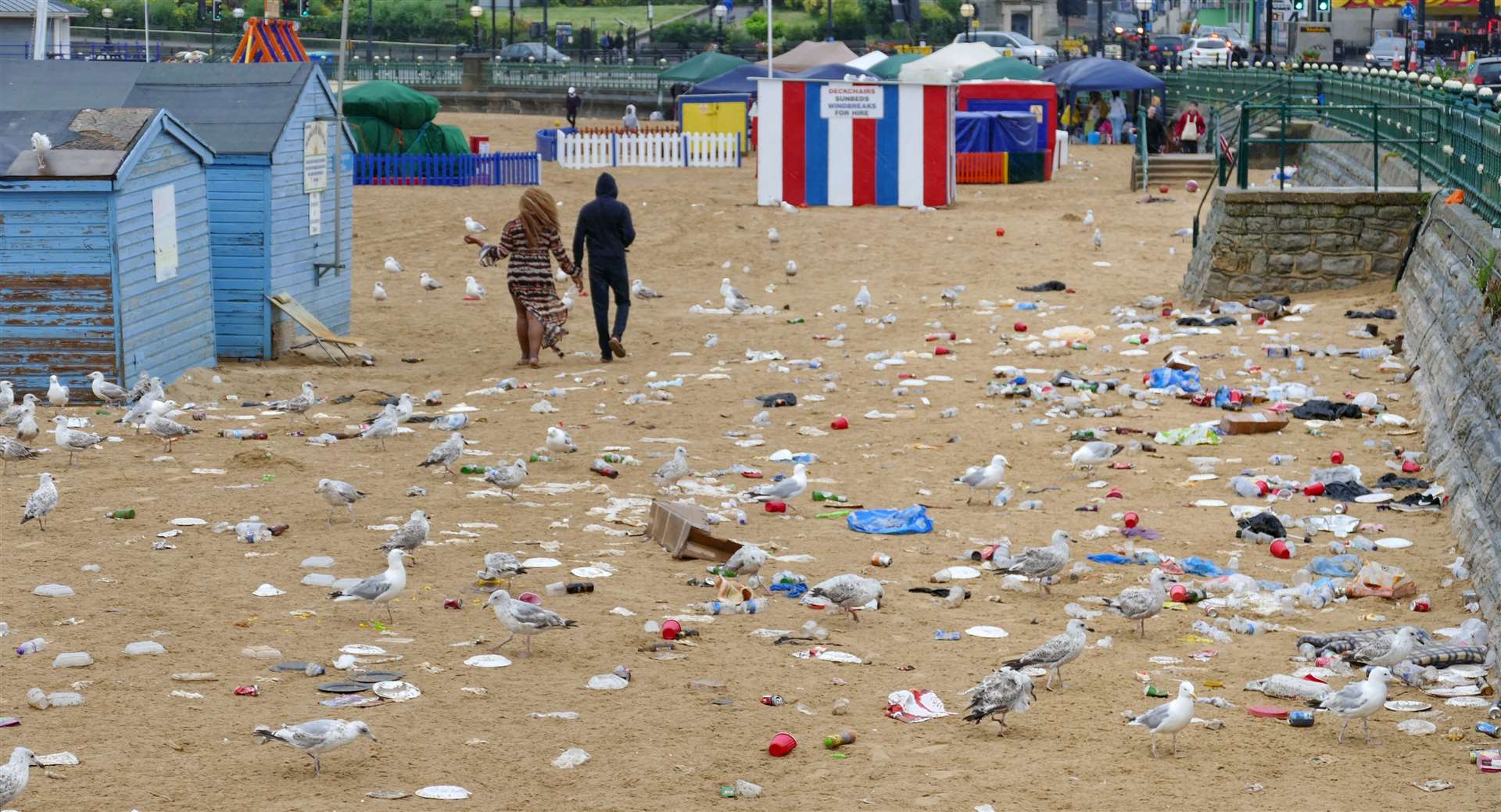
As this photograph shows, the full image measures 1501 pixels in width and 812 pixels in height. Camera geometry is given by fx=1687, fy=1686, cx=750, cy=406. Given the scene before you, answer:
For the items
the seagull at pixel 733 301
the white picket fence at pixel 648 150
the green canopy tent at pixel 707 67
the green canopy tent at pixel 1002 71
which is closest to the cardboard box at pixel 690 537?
the seagull at pixel 733 301

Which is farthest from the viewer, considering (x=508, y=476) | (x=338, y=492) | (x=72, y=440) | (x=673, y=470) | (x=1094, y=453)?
(x=1094, y=453)

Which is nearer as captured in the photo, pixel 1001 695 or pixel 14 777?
pixel 14 777

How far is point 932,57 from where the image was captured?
40688 mm

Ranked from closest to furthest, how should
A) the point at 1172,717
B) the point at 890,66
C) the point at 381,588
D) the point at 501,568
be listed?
the point at 1172,717
the point at 381,588
the point at 501,568
the point at 890,66

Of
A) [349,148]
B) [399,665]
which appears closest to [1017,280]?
[349,148]

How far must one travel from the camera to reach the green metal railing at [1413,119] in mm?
14141

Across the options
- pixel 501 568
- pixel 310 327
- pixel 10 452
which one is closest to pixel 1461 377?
pixel 501 568

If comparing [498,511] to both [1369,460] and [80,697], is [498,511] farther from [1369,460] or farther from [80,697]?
[1369,460]

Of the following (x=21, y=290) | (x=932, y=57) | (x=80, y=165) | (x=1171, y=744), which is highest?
(x=932, y=57)

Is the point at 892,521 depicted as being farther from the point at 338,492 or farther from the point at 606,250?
the point at 606,250

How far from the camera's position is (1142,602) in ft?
25.6

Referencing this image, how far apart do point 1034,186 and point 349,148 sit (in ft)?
56.2

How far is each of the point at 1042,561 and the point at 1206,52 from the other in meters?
53.4

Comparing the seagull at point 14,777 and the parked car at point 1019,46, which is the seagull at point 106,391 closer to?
the seagull at point 14,777
